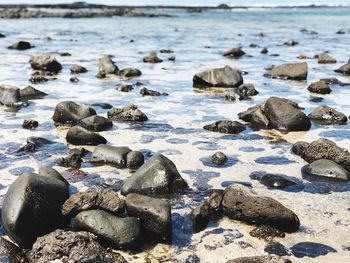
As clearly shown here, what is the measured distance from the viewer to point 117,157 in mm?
8227

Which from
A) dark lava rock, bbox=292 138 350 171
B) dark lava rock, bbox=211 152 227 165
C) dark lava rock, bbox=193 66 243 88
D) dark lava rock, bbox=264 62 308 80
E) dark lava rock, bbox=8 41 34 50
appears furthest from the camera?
dark lava rock, bbox=8 41 34 50

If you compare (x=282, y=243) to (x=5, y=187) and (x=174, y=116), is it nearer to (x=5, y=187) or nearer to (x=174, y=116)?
(x=5, y=187)

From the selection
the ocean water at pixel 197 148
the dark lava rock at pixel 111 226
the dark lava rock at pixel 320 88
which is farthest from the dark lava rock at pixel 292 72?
the dark lava rock at pixel 111 226

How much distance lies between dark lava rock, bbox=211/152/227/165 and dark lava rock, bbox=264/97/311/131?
8.01ft

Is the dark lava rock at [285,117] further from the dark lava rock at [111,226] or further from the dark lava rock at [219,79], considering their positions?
the dark lava rock at [111,226]

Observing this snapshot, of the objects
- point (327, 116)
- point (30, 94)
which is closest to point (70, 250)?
point (327, 116)

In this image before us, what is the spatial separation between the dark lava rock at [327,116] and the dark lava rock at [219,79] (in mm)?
4462

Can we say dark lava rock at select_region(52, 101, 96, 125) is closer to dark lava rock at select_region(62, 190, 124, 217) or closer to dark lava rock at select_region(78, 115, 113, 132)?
dark lava rock at select_region(78, 115, 113, 132)

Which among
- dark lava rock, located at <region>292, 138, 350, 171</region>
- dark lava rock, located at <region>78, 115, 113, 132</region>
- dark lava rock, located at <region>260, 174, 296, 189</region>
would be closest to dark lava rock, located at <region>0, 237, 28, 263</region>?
dark lava rock, located at <region>260, 174, 296, 189</region>

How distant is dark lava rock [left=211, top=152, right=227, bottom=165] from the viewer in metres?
8.31

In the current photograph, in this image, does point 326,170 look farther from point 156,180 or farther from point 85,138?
point 85,138

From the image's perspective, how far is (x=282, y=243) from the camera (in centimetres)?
559

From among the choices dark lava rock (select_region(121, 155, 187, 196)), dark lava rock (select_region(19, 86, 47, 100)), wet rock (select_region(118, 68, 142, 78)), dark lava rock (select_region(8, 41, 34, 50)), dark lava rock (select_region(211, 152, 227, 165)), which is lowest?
dark lava rock (select_region(8, 41, 34, 50))

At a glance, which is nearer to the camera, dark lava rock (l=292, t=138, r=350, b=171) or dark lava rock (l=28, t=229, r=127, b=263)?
dark lava rock (l=28, t=229, r=127, b=263)
